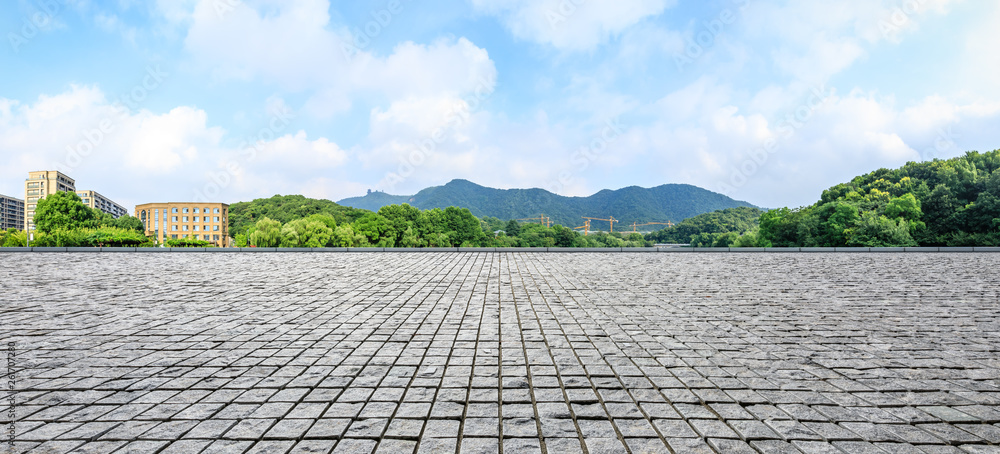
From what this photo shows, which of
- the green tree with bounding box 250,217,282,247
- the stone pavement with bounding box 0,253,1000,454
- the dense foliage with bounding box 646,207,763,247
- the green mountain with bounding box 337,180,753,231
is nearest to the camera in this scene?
the stone pavement with bounding box 0,253,1000,454

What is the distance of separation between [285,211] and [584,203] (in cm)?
7369

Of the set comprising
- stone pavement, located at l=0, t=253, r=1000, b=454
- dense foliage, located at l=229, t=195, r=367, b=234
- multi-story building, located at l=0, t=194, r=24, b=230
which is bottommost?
stone pavement, located at l=0, t=253, r=1000, b=454

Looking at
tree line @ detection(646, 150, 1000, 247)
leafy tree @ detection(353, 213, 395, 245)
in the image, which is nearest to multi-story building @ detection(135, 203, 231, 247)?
leafy tree @ detection(353, 213, 395, 245)

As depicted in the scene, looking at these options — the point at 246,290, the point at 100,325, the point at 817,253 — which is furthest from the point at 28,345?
the point at 817,253

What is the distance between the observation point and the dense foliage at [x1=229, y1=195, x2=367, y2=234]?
63.6m

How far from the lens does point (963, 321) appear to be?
17.1ft

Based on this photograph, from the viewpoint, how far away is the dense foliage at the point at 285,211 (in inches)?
2505

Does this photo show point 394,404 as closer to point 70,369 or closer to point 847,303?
point 70,369

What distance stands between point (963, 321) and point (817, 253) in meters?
14.8

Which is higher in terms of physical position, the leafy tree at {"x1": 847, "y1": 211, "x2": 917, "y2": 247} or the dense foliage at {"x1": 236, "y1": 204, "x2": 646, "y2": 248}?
the dense foliage at {"x1": 236, "y1": 204, "x2": 646, "y2": 248}

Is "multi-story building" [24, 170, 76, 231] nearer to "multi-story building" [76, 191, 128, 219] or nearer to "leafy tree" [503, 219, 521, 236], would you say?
"multi-story building" [76, 191, 128, 219]

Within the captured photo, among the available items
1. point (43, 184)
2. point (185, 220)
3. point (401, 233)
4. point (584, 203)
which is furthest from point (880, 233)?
point (43, 184)

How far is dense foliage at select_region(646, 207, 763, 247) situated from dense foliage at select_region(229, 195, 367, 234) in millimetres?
42682

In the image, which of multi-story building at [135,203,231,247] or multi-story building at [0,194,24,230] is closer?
multi-story building at [135,203,231,247]
